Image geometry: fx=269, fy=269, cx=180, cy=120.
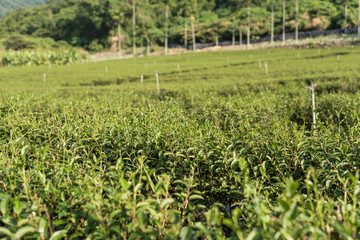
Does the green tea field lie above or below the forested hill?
below

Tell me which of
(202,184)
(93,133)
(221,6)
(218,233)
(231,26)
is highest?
(221,6)

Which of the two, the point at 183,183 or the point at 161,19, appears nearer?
the point at 183,183

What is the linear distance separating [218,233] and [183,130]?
249 centimetres

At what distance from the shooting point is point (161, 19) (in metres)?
103

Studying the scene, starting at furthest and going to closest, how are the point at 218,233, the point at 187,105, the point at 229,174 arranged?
the point at 187,105
the point at 229,174
the point at 218,233

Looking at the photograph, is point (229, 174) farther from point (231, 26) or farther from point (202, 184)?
point (231, 26)

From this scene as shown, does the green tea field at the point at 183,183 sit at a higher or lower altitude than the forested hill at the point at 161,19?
lower

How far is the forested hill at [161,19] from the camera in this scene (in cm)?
6894

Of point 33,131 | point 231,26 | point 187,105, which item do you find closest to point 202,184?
point 33,131

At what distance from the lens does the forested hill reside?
6894 centimetres

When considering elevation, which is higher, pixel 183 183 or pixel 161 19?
pixel 161 19

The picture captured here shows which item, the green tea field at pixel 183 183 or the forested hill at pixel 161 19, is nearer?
the green tea field at pixel 183 183

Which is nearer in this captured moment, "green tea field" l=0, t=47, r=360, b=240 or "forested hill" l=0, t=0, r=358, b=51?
"green tea field" l=0, t=47, r=360, b=240

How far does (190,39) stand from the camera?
82062mm
